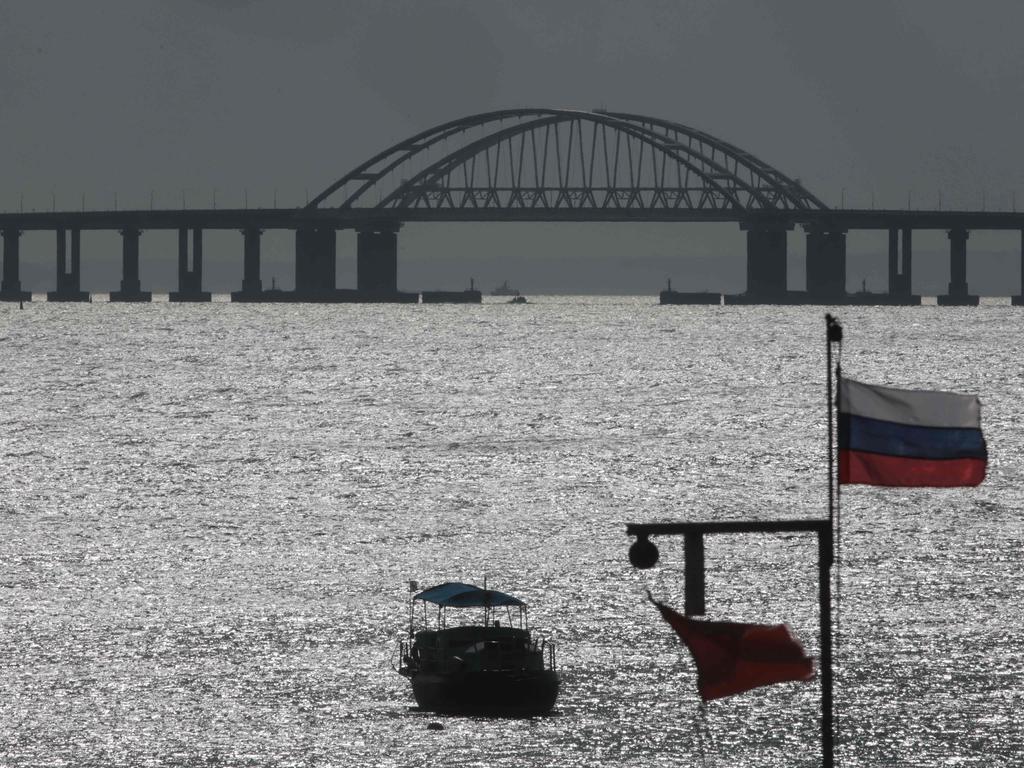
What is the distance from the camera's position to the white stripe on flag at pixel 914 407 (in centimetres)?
3000

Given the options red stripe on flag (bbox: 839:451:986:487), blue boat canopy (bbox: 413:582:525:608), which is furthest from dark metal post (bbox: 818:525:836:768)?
blue boat canopy (bbox: 413:582:525:608)

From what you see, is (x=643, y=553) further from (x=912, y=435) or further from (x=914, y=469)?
(x=912, y=435)

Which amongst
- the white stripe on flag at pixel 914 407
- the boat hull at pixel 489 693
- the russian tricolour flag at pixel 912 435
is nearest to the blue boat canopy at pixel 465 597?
the boat hull at pixel 489 693

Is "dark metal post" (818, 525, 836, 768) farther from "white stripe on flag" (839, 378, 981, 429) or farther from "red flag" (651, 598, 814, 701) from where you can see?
"white stripe on flag" (839, 378, 981, 429)

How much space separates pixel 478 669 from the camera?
193ft

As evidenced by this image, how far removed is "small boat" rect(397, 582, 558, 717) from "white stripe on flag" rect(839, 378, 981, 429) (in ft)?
92.2

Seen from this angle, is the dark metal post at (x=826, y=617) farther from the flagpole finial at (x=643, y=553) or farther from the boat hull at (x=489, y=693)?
the boat hull at (x=489, y=693)

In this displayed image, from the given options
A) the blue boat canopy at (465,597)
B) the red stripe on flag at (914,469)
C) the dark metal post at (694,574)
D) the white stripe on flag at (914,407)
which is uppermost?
the white stripe on flag at (914,407)

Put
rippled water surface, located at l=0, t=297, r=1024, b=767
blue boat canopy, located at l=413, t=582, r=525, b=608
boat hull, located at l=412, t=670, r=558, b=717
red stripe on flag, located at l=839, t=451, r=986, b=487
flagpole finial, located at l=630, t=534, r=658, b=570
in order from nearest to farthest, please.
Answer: red stripe on flag, located at l=839, t=451, r=986, b=487, flagpole finial, located at l=630, t=534, r=658, b=570, rippled water surface, located at l=0, t=297, r=1024, b=767, boat hull, located at l=412, t=670, r=558, b=717, blue boat canopy, located at l=413, t=582, r=525, b=608

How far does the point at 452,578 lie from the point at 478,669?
21.0 metres

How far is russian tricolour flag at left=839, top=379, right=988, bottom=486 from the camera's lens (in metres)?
30.1

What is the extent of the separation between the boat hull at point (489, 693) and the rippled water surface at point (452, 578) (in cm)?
66

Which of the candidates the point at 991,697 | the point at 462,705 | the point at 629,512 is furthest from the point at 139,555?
the point at 991,697

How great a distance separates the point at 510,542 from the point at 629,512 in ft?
42.1
